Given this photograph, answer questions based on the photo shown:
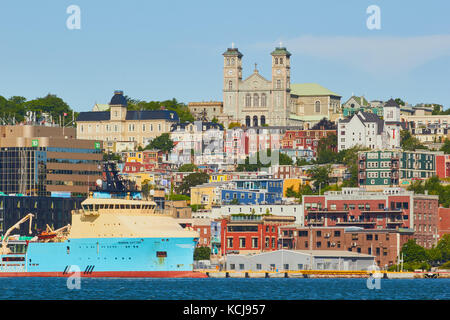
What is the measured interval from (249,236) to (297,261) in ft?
58.2

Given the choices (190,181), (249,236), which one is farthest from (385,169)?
(249,236)

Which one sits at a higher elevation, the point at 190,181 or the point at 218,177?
the point at 218,177

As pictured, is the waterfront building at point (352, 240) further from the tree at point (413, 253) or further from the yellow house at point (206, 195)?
the yellow house at point (206, 195)

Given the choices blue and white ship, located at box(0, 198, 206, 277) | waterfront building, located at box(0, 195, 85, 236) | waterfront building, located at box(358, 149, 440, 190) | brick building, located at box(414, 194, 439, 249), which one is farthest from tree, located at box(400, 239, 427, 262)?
waterfront building, located at box(0, 195, 85, 236)

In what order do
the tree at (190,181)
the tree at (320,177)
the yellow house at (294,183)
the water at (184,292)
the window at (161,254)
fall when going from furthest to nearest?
Result: the tree at (190,181) → the tree at (320,177) → the yellow house at (294,183) → the window at (161,254) → the water at (184,292)

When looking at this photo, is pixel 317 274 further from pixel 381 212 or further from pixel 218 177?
pixel 218 177

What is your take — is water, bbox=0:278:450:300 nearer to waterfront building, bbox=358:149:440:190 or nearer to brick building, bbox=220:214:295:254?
brick building, bbox=220:214:295:254

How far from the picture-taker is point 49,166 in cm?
15675

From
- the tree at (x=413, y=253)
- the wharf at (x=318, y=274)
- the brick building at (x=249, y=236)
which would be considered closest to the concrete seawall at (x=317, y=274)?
the wharf at (x=318, y=274)

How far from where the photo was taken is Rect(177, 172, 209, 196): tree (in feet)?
616

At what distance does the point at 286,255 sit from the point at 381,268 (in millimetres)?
13173

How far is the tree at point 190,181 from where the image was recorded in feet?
616

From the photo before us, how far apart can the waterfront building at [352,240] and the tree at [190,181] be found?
2118 inches
